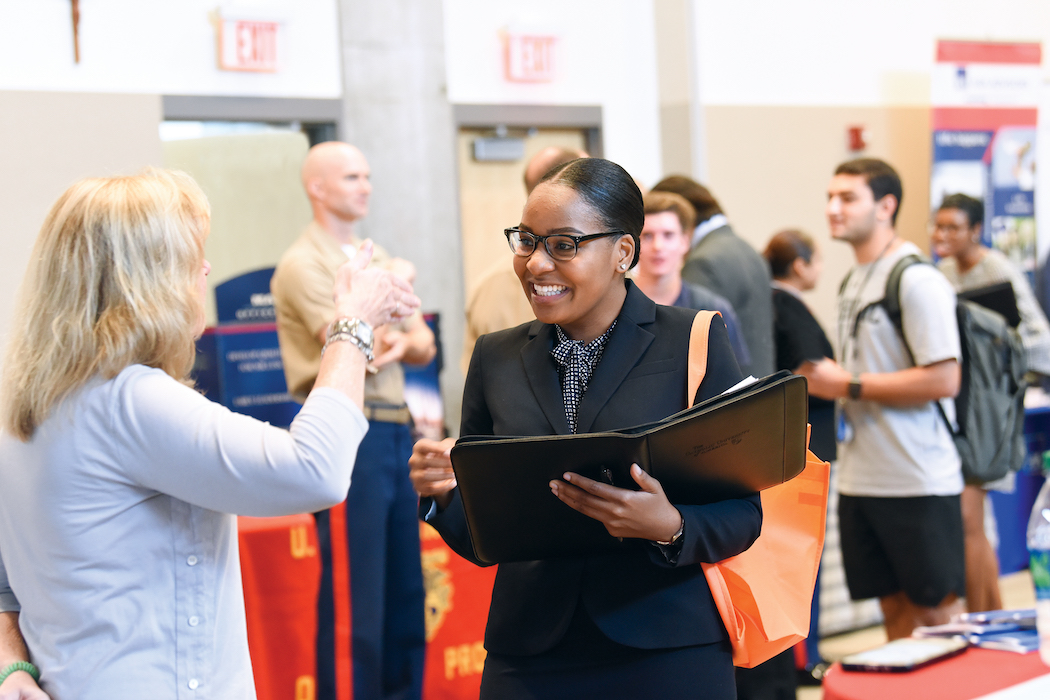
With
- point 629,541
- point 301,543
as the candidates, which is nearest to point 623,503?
point 629,541

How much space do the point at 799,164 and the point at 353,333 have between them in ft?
16.1

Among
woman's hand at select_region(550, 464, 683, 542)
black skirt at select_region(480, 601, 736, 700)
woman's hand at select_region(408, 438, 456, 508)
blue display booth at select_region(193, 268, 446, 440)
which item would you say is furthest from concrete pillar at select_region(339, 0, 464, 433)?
woman's hand at select_region(550, 464, 683, 542)

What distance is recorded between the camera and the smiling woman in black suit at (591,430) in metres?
1.49

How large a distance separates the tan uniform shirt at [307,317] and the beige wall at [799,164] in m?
2.98

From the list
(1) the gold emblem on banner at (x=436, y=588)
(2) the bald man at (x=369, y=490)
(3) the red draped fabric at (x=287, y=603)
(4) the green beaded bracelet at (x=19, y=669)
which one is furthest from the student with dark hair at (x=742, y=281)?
(4) the green beaded bracelet at (x=19, y=669)

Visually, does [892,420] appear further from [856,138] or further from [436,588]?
[856,138]

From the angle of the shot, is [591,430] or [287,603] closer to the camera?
[591,430]

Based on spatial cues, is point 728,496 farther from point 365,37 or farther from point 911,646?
point 365,37

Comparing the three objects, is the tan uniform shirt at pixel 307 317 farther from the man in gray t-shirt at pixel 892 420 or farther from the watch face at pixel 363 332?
the watch face at pixel 363 332

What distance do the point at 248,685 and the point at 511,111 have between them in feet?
13.7

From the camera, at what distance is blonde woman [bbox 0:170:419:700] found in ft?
4.60

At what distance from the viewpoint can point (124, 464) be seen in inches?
55.3

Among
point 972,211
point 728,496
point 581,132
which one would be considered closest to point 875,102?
point 972,211

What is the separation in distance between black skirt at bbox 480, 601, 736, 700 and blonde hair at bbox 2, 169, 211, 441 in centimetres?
73
